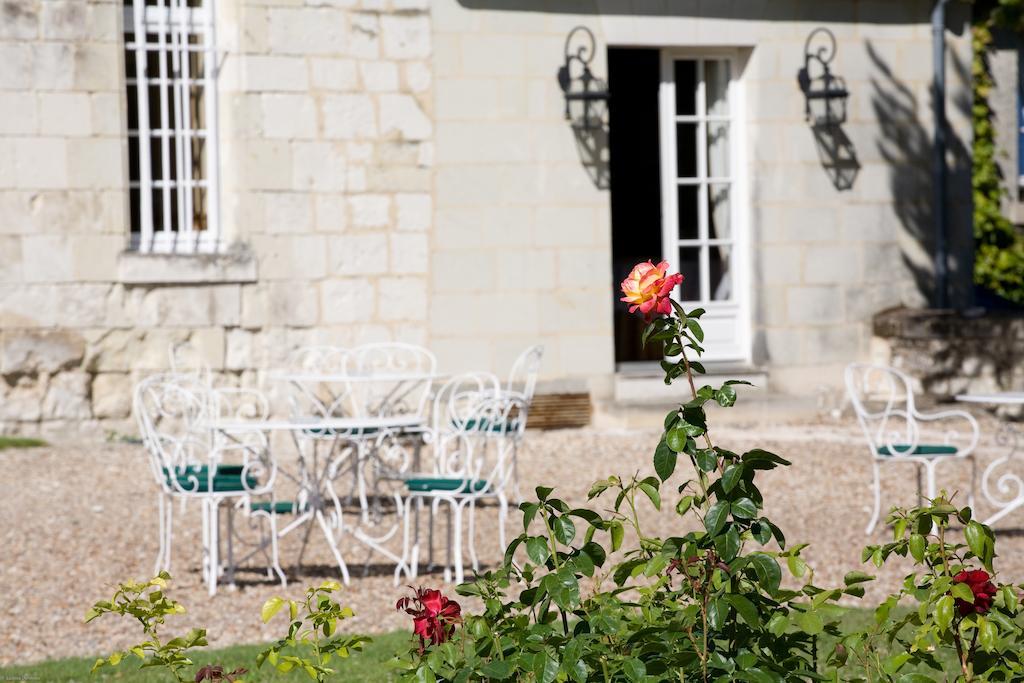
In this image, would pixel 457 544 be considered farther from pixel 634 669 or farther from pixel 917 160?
pixel 917 160

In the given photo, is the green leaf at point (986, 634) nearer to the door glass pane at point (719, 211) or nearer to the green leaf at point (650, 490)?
the green leaf at point (650, 490)

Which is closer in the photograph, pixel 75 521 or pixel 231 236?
pixel 75 521

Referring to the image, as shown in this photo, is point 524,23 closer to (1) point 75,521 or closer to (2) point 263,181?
(2) point 263,181

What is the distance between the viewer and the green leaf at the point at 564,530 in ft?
8.22

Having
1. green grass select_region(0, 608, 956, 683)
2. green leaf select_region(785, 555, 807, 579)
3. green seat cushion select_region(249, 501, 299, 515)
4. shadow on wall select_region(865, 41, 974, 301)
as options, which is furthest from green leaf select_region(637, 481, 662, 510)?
shadow on wall select_region(865, 41, 974, 301)

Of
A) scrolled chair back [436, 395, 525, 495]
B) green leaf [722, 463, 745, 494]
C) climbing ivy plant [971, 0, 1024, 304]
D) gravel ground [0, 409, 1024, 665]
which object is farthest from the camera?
climbing ivy plant [971, 0, 1024, 304]

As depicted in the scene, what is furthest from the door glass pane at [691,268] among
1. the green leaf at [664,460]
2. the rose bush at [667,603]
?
the green leaf at [664,460]

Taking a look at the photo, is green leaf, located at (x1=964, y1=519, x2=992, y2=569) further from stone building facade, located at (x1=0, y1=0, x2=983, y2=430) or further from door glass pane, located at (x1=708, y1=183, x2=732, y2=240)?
door glass pane, located at (x1=708, y1=183, x2=732, y2=240)

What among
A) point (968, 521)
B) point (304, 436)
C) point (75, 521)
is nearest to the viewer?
point (968, 521)

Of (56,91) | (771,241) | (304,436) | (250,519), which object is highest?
(56,91)

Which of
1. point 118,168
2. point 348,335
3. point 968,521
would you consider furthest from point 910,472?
point 968,521

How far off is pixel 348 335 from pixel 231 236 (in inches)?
37.6

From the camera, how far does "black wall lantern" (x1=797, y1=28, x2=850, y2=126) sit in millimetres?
10289

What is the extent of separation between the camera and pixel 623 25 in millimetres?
9969
